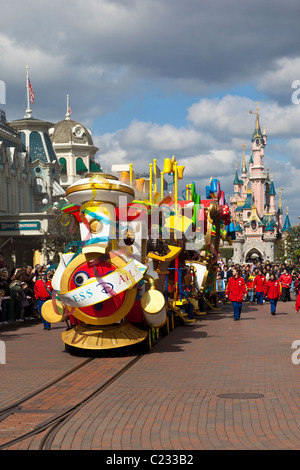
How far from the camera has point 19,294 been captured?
18969 millimetres

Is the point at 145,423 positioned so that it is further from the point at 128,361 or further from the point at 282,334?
the point at 282,334

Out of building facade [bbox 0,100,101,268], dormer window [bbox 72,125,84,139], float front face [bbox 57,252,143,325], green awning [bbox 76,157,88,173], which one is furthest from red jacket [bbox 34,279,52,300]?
dormer window [bbox 72,125,84,139]

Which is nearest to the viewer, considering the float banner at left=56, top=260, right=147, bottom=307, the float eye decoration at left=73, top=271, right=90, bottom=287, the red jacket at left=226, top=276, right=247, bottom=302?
the float banner at left=56, top=260, right=147, bottom=307

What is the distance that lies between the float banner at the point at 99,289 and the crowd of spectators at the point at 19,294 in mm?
4853

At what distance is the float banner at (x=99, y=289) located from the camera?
1186 centimetres

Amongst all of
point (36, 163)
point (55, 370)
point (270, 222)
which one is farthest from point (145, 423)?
point (270, 222)

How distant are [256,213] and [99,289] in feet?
395

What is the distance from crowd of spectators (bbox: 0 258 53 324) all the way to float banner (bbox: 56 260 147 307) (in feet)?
15.9

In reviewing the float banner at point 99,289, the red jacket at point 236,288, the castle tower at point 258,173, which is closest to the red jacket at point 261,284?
the red jacket at point 236,288

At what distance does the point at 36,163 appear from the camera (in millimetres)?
51125

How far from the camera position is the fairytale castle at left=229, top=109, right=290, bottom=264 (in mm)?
128250

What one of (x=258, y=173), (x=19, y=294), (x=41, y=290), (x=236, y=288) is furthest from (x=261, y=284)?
(x=258, y=173)

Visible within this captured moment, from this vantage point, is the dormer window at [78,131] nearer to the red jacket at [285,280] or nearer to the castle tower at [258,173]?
the red jacket at [285,280]

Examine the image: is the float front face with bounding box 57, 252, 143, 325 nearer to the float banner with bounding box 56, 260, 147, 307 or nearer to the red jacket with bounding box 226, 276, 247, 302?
the float banner with bounding box 56, 260, 147, 307
